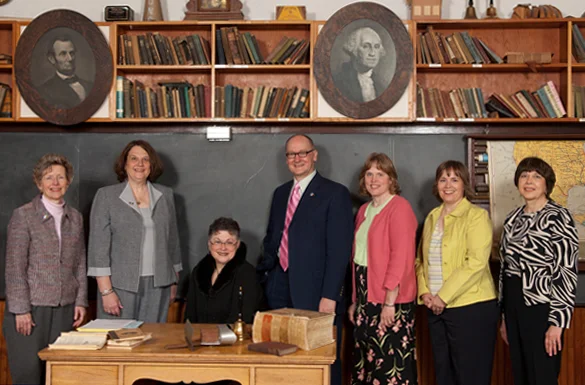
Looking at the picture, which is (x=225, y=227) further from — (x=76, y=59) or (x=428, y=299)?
(x=76, y=59)

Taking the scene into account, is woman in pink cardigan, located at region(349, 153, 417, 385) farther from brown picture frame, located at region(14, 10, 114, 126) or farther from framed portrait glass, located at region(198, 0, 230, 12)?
brown picture frame, located at region(14, 10, 114, 126)

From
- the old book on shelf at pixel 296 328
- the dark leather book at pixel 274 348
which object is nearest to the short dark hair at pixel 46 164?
the old book on shelf at pixel 296 328

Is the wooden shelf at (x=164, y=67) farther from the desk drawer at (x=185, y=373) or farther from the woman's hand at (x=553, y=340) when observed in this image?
the woman's hand at (x=553, y=340)

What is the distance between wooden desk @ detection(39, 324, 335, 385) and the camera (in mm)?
2861

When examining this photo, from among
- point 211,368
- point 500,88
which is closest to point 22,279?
point 211,368

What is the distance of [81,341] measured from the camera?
3006mm

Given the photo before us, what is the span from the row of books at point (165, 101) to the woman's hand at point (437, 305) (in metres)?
2.06

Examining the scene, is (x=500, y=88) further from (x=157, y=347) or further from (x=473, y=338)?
(x=157, y=347)

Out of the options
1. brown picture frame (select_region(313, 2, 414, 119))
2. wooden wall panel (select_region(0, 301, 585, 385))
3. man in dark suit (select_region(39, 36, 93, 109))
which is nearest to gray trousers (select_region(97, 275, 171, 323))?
wooden wall panel (select_region(0, 301, 585, 385))

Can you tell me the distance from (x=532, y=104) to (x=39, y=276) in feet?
11.0

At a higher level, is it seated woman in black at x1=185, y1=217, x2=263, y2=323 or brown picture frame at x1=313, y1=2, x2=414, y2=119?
brown picture frame at x1=313, y1=2, x2=414, y2=119

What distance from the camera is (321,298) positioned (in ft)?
13.2

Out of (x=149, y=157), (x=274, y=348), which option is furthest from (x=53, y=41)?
(x=274, y=348)

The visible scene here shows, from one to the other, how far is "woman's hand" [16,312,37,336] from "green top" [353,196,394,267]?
187 centimetres
